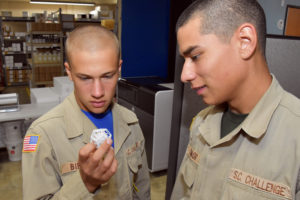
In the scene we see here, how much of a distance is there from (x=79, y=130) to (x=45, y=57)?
5.53 metres

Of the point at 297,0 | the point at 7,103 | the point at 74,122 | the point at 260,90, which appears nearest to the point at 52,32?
the point at 7,103

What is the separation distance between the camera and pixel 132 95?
8.97 feet

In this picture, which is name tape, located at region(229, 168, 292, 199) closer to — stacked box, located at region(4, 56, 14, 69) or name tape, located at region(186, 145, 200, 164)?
name tape, located at region(186, 145, 200, 164)

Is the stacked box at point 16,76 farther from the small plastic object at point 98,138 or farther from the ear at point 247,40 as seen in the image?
the ear at point 247,40

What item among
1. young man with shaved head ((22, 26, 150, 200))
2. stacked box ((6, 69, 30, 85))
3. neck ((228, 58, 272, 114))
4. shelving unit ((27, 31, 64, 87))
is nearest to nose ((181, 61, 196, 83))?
neck ((228, 58, 272, 114))

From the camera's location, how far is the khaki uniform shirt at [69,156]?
3.17 ft

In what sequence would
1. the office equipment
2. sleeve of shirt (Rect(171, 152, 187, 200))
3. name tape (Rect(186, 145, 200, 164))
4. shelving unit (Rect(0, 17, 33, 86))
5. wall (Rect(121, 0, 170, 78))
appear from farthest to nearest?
shelving unit (Rect(0, 17, 33, 86)), wall (Rect(121, 0, 170, 78)), the office equipment, sleeve of shirt (Rect(171, 152, 187, 200)), name tape (Rect(186, 145, 200, 164))

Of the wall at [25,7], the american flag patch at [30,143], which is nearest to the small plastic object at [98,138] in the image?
the american flag patch at [30,143]

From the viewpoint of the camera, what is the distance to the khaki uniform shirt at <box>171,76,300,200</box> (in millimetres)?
813

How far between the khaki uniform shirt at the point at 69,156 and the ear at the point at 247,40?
650mm

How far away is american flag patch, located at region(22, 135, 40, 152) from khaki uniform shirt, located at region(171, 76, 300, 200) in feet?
2.22

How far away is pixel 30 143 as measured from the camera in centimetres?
98

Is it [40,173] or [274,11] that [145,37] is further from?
[40,173]

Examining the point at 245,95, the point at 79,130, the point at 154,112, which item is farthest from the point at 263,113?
the point at 154,112
